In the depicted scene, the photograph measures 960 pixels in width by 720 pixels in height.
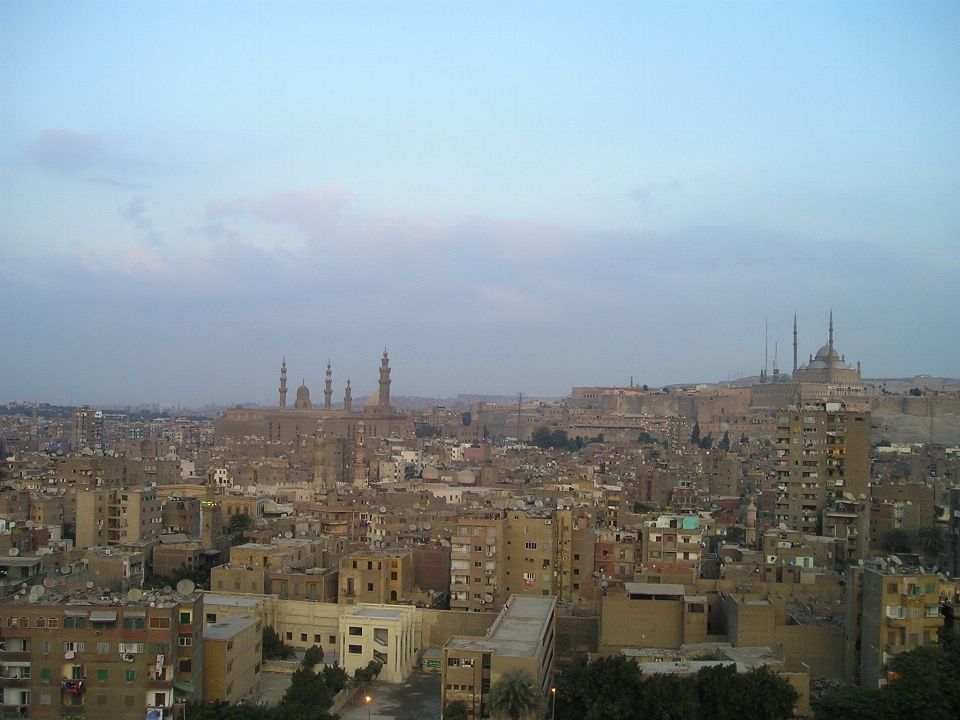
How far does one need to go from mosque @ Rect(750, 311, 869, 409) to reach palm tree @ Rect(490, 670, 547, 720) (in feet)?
172

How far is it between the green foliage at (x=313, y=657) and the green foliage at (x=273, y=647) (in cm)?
47

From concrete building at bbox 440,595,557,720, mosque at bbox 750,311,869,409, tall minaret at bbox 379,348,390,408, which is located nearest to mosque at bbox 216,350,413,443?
tall minaret at bbox 379,348,390,408

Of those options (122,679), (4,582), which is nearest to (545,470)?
(4,582)

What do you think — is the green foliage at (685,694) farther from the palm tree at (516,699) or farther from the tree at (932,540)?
the tree at (932,540)

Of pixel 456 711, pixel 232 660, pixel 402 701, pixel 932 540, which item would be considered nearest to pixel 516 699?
pixel 456 711

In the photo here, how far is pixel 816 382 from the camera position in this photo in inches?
2633

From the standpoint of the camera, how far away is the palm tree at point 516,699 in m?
12.2

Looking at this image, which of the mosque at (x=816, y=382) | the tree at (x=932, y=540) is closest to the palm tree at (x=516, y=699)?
the tree at (x=932, y=540)

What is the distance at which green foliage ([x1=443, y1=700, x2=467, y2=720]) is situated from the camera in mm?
12766

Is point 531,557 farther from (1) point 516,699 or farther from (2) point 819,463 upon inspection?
(2) point 819,463

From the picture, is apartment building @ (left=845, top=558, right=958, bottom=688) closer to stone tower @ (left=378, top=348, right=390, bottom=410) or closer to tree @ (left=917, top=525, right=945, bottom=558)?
tree @ (left=917, top=525, right=945, bottom=558)

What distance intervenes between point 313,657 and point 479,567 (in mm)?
3145

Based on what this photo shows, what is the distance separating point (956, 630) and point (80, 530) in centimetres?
1589

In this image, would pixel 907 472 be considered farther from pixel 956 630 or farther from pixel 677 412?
pixel 677 412
